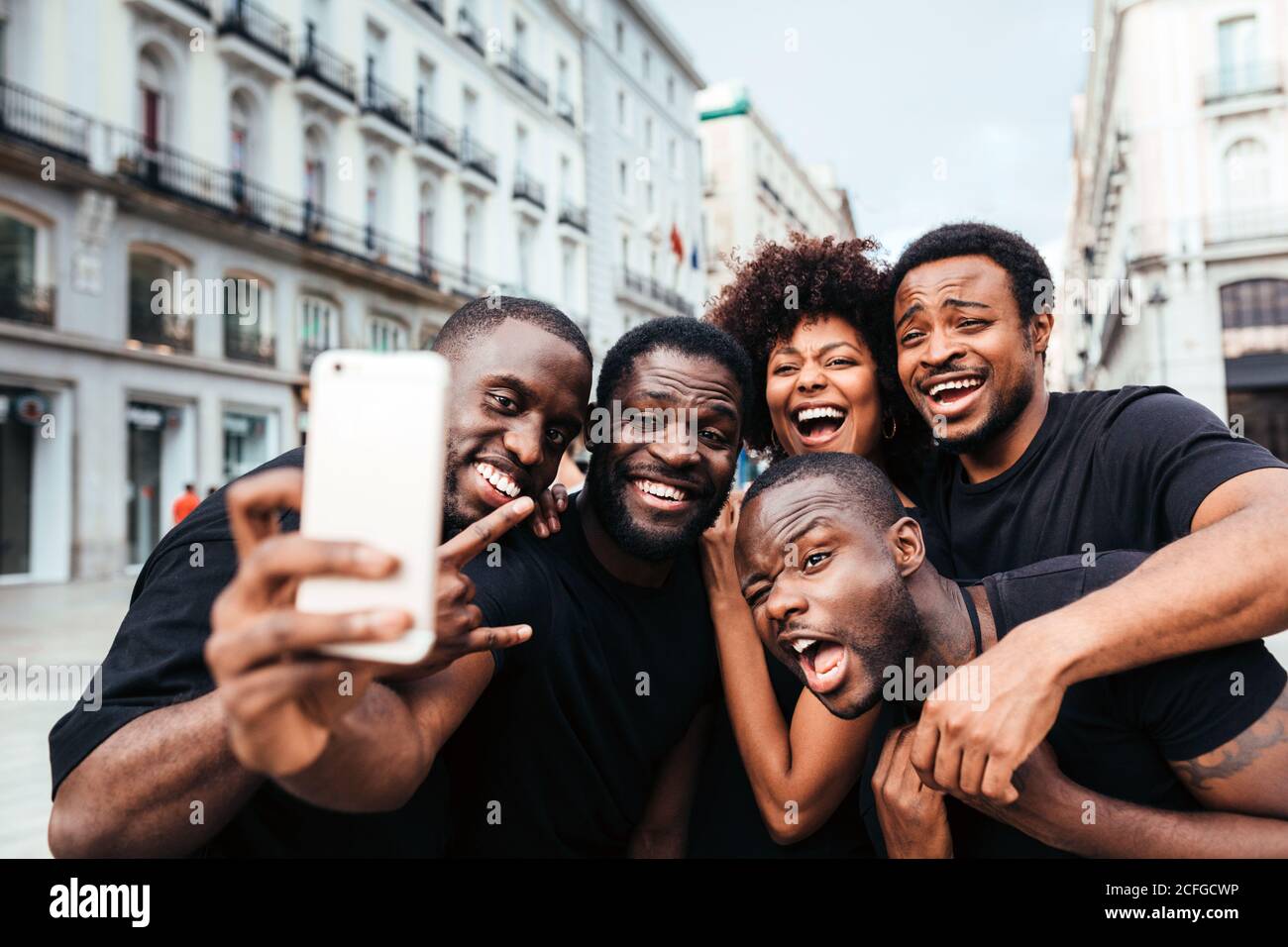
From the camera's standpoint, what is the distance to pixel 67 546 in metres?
16.3

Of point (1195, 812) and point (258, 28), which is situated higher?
point (258, 28)

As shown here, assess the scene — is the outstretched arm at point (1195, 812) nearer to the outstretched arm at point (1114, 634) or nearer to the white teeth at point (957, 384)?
the outstretched arm at point (1114, 634)

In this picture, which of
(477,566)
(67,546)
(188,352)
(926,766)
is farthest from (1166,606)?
(188,352)

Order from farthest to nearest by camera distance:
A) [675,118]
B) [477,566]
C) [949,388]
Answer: [675,118] → [949,388] → [477,566]

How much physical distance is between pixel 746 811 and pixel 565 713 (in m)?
0.75

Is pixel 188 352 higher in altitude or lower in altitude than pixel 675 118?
lower

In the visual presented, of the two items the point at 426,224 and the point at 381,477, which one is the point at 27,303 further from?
the point at 381,477

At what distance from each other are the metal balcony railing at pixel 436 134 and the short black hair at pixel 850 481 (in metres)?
25.0

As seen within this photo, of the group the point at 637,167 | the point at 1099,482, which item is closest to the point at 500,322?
the point at 1099,482

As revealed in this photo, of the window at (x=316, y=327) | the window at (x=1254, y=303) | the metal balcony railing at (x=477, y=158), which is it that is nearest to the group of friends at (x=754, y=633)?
the window at (x=316, y=327)

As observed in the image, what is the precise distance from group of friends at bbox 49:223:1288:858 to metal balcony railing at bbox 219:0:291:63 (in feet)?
65.0

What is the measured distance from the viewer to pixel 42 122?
52.1 ft
